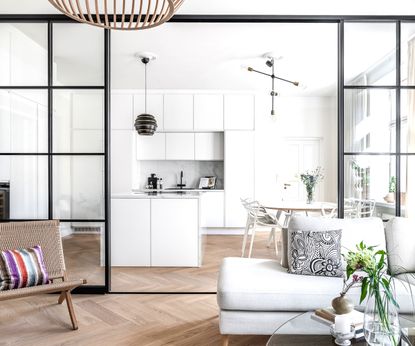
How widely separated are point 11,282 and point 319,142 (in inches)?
219

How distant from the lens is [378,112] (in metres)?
3.10

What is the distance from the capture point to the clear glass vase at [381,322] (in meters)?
1.37

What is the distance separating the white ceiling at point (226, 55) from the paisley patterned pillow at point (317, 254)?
85.7 inches

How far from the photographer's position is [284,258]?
2.61m

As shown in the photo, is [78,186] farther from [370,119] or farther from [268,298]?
[370,119]

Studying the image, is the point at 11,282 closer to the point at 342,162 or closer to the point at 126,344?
the point at 126,344

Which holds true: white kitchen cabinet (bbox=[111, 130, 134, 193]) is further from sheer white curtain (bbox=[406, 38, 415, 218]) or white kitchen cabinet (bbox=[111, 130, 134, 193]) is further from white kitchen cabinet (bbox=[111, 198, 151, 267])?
sheer white curtain (bbox=[406, 38, 415, 218])

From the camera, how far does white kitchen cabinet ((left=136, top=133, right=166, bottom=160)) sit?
631cm

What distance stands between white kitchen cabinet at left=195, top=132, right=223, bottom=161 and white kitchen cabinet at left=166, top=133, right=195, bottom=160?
92 millimetres

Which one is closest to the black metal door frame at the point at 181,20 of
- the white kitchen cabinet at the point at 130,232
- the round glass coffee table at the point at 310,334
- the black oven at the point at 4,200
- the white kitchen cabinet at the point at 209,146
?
the black oven at the point at 4,200

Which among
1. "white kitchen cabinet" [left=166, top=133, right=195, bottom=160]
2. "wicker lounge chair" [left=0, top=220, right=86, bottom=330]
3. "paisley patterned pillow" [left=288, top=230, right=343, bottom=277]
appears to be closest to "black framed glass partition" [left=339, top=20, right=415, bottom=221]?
"paisley patterned pillow" [left=288, top=230, right=343, bottom=277]

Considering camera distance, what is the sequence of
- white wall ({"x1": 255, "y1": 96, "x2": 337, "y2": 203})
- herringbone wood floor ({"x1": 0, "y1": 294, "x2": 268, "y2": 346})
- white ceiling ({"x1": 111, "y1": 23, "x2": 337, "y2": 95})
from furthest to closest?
white wall ({"x1": 255, "y1": 96, "x2": 337, "y2": 203}) → white ceiling ({"x1": 111, "y1": 23, "x2": 337, "y2": 95}) → herringbone wood floor ({"x1": 0, "y1": 294, "x2": 268, "y2": 346})

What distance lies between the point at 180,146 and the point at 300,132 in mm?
2245

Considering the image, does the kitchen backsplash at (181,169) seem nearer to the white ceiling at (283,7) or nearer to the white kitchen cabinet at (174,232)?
the white kitchen cabinet at (174,232)
